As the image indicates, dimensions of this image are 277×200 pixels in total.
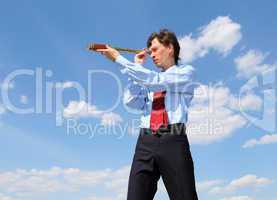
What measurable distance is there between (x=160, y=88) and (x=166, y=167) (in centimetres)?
92

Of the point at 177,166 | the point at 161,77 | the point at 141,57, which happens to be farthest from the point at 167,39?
the point at 177,166

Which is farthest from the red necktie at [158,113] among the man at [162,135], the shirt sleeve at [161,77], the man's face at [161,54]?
the man's face at [161,54]

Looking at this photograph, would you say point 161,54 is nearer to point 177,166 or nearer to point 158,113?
point 158,113

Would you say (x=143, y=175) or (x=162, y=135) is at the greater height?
(x=162, y=135)

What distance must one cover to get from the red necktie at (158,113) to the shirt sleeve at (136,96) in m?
0.21

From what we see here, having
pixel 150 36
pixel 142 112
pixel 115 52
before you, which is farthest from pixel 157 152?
pixel 150 36

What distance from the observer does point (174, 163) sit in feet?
16.0

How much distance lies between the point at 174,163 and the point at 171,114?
1.87 ft

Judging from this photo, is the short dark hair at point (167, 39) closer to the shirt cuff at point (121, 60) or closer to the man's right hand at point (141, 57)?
the man's right hand at point (141, 57)

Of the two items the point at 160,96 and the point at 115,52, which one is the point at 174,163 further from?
the point at 115,52

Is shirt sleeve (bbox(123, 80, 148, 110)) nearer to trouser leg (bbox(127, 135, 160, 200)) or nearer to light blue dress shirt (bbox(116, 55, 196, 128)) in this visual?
light blue dress shirt (bbox(116, 55, 196, 128))

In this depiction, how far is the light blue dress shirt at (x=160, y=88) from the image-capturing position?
4.92 meters

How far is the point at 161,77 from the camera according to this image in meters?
5.03

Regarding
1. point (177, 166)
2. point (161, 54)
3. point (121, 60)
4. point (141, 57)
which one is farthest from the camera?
point (141, 57)
